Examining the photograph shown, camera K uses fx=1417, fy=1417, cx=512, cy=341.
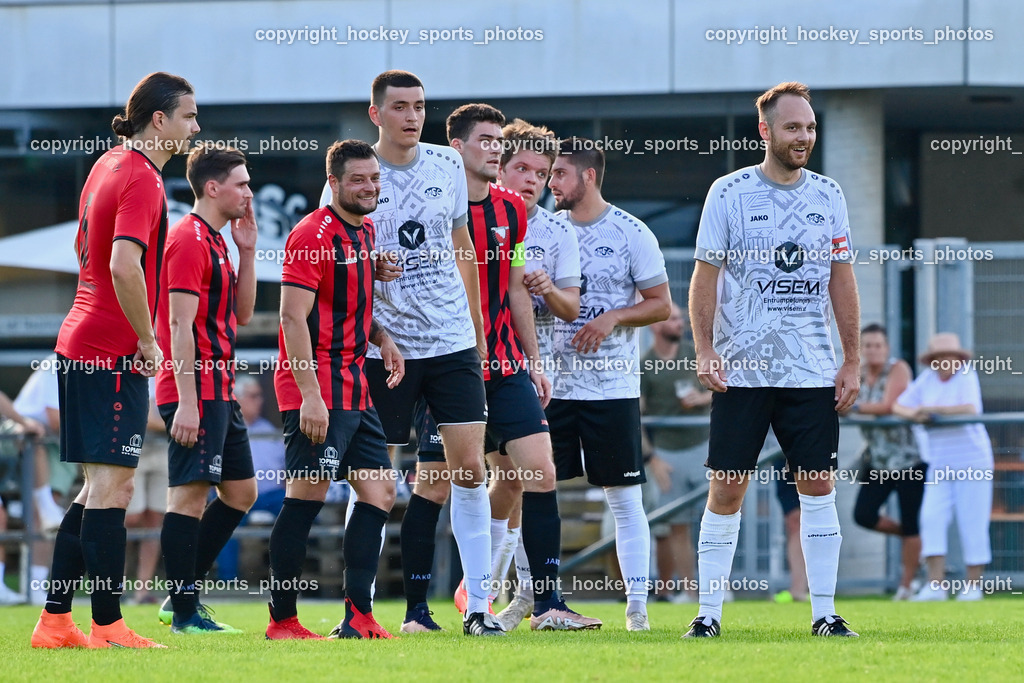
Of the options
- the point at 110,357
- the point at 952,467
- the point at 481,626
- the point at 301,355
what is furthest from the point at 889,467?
the point at 110,357

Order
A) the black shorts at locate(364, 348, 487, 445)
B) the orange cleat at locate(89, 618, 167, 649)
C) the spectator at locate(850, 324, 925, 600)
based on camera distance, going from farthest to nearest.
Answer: the spectator at locate(850, 324, 925, 600)
the black shorts at locate(364, 348, 487, 445)
the orange cleat at locate(89, 618, 167, 649)

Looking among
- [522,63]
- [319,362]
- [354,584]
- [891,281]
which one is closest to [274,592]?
[354,584]

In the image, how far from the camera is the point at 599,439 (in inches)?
296

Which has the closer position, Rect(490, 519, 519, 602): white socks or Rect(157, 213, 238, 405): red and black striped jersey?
Rect(157, 213, 238, 405): red and black striped jersey

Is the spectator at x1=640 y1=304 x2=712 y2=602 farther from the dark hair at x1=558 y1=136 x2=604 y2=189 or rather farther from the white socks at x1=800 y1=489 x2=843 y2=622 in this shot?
the white socks at x1=800 y1=489 x2=843 y2=622

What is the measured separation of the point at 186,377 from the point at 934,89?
10.5 meters

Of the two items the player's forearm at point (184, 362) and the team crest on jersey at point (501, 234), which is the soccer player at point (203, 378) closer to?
the player's forearm at point (184, 362)

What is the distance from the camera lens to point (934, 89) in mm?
15180

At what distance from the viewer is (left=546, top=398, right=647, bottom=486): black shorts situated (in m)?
7.49

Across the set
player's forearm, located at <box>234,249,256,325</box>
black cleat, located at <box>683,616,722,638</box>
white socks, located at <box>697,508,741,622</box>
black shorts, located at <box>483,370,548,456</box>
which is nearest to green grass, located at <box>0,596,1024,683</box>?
black cleat, located at <box>683,616,722,638</box>

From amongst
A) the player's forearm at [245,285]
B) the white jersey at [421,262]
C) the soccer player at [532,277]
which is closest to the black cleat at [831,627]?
the soccer player at [532,277]

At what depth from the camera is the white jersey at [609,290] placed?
25.0ft

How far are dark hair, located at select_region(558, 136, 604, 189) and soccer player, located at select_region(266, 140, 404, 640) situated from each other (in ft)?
4.77

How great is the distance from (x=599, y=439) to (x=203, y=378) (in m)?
2.12
